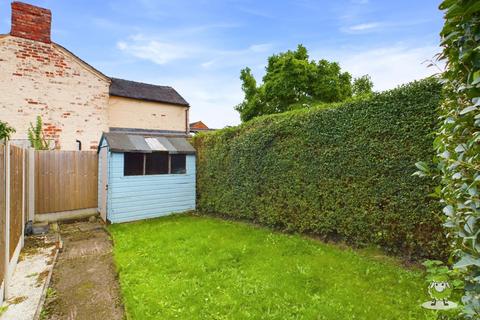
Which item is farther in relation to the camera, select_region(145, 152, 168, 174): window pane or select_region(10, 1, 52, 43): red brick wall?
select_region(10, 1, 52, 43): red brick wall

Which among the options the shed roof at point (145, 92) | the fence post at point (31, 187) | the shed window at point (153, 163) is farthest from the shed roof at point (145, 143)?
the shed roof at point (145, 92)

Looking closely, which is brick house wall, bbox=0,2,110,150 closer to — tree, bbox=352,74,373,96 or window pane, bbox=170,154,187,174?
window pane, bbox=170,154,187,174

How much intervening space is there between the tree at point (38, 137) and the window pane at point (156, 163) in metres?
4.08

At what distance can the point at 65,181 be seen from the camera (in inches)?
324

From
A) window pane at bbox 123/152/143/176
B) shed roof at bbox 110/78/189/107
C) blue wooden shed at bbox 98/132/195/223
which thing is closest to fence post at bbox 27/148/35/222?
blue wooden shed at bbox 98/132/195/223

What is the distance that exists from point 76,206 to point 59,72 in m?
5.98

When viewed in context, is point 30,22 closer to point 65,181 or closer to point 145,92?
point 145,92

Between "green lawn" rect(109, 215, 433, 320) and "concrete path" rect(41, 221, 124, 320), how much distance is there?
0.21 meters

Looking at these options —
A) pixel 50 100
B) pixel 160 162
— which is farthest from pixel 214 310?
pixel 50 100

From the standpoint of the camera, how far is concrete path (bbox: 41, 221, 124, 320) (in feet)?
11.2

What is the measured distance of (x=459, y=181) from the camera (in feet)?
4.09

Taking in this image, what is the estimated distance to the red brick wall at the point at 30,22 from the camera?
9.70 metres

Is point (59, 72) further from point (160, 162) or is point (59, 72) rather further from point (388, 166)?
point (388, 166)

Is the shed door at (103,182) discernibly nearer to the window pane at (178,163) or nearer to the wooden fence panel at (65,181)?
the wooden fence panel at (65,181)
